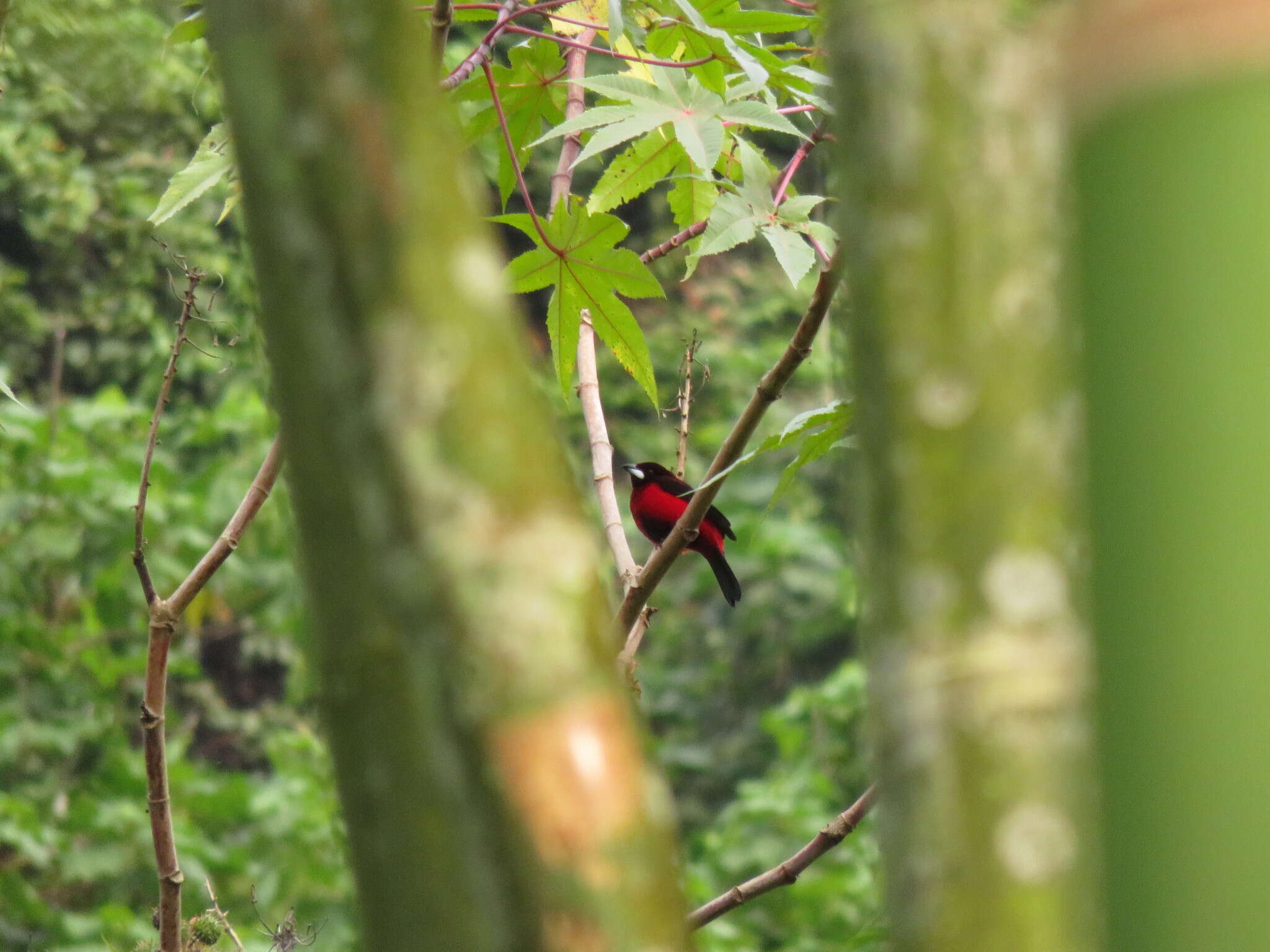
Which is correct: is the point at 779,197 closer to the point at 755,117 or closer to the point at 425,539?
the point at 755,117

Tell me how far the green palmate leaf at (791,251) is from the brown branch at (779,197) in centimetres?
2

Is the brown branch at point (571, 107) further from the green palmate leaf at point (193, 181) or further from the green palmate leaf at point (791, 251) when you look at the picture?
the green palmate leaf at point (193, 181)

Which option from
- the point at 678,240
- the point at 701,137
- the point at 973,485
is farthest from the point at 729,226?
the point at 973,485

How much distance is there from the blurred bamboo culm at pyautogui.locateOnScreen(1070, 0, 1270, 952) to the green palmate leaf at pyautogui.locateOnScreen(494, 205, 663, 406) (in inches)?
42.0

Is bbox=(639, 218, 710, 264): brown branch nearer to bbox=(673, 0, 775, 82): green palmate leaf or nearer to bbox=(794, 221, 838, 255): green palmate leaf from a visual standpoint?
bbox=(794, 221, 838, 255): green palmate leaf

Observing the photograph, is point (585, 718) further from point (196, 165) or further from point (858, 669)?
point (858, 669)

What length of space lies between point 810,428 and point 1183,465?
779mm

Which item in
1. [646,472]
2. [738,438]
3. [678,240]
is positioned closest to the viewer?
[738,438]

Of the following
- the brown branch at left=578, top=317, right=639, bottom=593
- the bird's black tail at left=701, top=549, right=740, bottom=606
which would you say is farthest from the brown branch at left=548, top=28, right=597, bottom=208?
the bird's black tail at left=701, top=549, right=740, bottom=606

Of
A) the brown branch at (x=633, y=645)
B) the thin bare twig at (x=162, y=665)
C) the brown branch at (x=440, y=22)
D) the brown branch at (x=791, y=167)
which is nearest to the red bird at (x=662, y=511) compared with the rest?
the brown branch at (x=633, y=645)

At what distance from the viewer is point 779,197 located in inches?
65.8

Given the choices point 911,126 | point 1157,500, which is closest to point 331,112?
point 911,126

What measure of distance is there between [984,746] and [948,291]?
19 cm

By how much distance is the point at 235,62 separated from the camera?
62 cm
